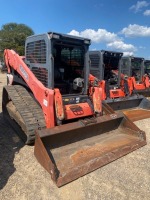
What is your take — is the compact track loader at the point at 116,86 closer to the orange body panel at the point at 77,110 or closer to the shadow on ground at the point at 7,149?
the orange body panel at the point at 77,110

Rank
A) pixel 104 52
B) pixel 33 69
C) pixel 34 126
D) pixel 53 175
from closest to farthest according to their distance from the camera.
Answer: pixel 53 175 < pixel 34 126 < pixel 33 69 < pixel 104 52

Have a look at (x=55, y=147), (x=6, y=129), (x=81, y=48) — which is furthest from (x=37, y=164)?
(x=81, y=48)

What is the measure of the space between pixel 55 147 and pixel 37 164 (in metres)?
0.44

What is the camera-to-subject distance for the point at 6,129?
225 inches

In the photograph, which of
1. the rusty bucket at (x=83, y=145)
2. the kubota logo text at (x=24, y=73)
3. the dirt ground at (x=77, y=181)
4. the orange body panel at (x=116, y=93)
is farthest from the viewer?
the orange body panel at (x=116, y=93)

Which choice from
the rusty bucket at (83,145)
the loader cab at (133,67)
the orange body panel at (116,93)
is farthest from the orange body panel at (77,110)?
the loader cab at (133,67)

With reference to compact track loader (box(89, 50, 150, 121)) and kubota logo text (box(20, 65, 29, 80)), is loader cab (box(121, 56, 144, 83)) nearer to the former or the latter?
compact track loader (box(89, 50, 150, 121))

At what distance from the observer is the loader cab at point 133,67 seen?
10.5 m

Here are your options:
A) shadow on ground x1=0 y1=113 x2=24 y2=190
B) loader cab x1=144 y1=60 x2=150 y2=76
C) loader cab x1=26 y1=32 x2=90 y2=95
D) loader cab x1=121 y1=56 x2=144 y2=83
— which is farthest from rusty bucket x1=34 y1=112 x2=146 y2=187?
loader cab x1=144 y1=60 x2=150 y2=76

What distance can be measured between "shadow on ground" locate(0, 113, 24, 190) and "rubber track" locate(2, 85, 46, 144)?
1.16 feet

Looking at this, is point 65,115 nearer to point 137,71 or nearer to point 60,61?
point 60,61

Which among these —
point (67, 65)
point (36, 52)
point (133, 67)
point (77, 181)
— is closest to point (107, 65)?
point (133, 67)

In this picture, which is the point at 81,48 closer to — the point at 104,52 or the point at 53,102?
the point at 53,102

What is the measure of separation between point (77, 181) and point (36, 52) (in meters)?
2.92
